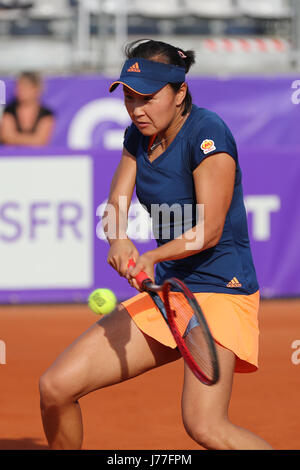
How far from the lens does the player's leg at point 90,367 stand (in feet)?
11.5

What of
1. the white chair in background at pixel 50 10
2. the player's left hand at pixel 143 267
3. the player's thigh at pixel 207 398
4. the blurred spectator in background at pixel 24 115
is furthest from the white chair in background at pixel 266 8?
the player's thigh at pixel 207 398

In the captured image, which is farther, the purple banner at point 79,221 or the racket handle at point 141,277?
the purple banner at point 79,221

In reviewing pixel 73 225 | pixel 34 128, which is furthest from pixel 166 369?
pixel 34 128

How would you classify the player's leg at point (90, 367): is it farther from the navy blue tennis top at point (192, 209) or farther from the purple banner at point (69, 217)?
the purple banner at point (69, 217)

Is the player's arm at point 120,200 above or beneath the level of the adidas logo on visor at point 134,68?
beneath

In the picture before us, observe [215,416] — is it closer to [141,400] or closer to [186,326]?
[186,326]

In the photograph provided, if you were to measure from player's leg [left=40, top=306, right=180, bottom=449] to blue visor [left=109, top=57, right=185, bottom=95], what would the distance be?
97 cm

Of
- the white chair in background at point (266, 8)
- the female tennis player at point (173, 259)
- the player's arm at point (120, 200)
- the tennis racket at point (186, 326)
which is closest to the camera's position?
the tennis racket at point (186, 326)

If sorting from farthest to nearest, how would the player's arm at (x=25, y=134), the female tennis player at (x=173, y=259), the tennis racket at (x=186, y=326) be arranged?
the player's arm at (x=25, y=134)
the female tennis player at (x=173, y=259)
the tennis racket at (x=186, y=326)

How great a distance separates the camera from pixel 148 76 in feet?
11.2

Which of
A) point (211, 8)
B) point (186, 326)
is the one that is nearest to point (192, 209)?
point (186, 326)

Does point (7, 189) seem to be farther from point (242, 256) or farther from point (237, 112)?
point (242, 256)

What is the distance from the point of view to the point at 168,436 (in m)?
4.89

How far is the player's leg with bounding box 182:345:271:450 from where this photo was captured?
321 cm
